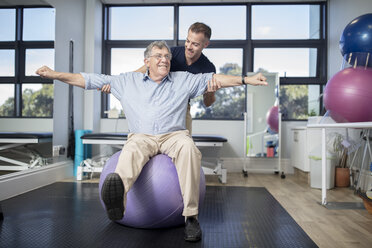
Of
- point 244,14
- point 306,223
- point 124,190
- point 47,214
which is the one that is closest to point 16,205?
point 47,214

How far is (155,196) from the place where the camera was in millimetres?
1773

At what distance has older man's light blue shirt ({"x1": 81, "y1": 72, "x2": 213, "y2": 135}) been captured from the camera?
2.06 metres

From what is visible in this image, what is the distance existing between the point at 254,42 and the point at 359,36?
220 cm

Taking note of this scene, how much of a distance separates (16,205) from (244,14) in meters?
3.94

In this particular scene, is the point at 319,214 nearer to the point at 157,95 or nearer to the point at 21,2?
the point at 157,95

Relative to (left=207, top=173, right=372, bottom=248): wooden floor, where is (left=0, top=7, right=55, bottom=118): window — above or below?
above

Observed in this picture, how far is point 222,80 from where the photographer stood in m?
2.04

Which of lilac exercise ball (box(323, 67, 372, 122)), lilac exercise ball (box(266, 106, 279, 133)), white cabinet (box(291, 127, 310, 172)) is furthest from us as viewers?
lilac exercise ball (box(266, 106, 279, 133))

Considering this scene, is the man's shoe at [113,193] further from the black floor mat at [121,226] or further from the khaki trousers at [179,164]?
the black floor mat at [121,226]

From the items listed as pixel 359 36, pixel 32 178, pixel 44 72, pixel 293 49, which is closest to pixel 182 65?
pixel 44 72

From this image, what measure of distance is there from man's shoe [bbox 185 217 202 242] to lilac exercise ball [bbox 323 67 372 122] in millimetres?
1605

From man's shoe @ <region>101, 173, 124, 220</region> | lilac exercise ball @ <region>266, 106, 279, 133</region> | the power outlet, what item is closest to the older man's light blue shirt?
man's shoe @ <region>101, 173, 124, 220</region>

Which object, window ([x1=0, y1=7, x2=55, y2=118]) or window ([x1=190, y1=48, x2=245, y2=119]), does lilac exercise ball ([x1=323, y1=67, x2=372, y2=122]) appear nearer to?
window ([x1=190, y1=48, x2=245, y2=119])

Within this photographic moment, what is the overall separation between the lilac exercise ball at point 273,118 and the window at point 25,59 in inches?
112
